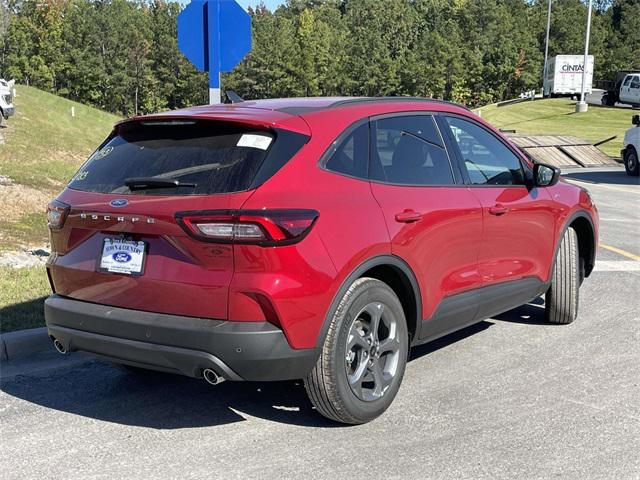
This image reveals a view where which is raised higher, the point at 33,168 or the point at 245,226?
the point at 245,226

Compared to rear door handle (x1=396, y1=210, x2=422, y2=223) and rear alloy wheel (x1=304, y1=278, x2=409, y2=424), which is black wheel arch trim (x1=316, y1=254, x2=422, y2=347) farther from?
rear door handle (x1=396, y1=210, x2=422, y2=223)

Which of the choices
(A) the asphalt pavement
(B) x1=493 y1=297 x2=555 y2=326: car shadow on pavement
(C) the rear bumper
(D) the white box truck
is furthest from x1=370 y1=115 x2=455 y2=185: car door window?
(D) the white box truck

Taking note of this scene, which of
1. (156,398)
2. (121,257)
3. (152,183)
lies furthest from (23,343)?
(152,183)

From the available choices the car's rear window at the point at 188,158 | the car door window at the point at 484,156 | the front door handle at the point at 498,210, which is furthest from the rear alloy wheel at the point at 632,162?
the car's rear window at the point at 188,158

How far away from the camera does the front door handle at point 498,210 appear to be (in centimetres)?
493

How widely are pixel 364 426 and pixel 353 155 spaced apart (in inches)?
59.3

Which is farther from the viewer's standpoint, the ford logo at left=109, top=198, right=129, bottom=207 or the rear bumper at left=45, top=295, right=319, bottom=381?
the ford logo at left=109, top=198, right=129, bottom=207

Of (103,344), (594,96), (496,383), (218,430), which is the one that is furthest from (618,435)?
(594,96)

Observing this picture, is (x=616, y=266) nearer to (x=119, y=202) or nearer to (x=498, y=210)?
(x=498, y=210)

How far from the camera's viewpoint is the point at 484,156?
205 inches

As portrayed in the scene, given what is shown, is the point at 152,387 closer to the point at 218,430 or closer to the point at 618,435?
the point at 218,430

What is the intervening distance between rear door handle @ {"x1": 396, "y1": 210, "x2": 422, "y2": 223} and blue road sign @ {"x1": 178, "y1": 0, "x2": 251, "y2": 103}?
3.45 metres

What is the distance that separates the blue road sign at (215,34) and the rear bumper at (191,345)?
386cm

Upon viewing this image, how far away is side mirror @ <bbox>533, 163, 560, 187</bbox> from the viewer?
5391mm
